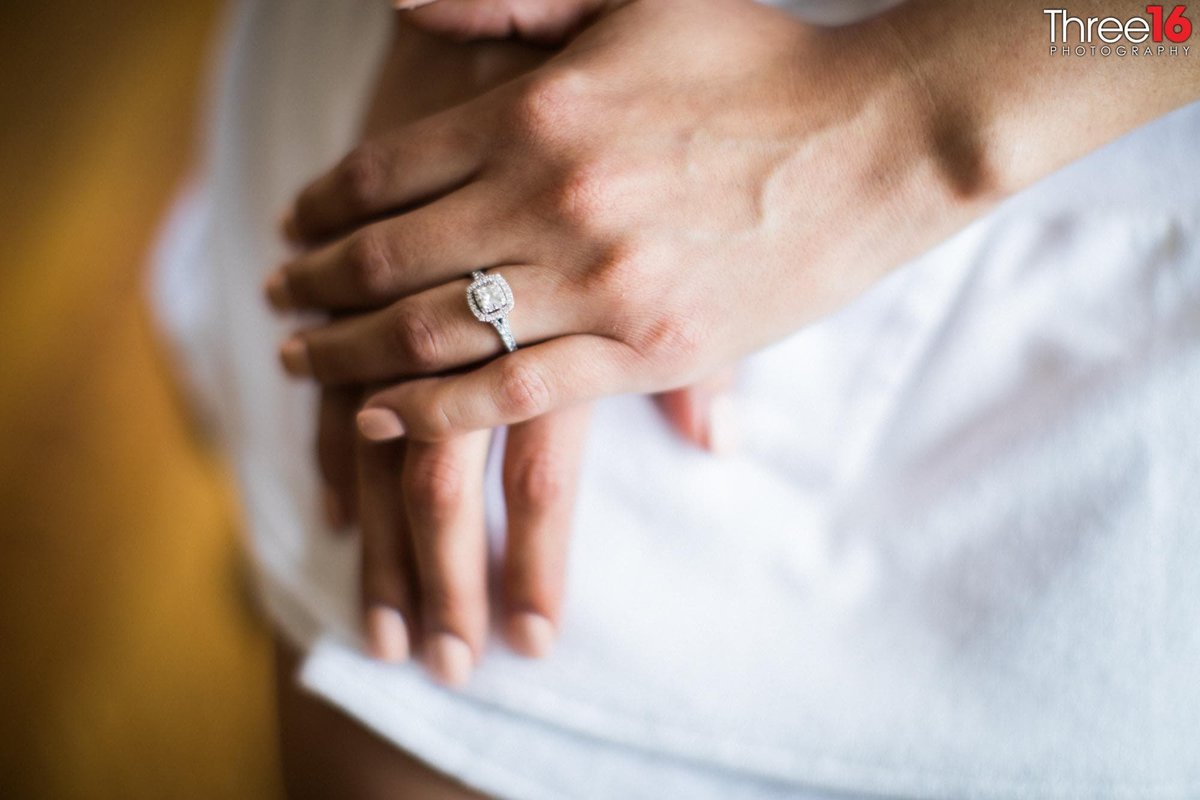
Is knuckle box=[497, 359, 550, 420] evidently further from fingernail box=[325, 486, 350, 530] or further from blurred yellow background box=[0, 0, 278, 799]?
blurred yellow background box=[0, 0, 278, 799]

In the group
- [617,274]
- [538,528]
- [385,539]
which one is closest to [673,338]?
[617,274]

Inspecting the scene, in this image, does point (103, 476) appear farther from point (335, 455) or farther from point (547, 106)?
point (547, 106)

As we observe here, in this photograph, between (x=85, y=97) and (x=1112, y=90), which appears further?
(x=85, y=97)

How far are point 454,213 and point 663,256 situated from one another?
151 millimetres

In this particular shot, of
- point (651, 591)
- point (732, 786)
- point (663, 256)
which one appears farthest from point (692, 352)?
point (732, 786)

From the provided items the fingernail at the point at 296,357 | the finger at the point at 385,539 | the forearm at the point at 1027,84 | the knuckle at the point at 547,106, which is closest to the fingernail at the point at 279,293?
the fingernail at the point at 296,357

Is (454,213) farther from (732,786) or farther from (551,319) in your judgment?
(732,786)

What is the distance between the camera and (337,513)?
73 centimetres

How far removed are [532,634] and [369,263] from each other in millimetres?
292

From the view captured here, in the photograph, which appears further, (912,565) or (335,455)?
(335,455)

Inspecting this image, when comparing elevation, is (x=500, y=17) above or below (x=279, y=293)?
above

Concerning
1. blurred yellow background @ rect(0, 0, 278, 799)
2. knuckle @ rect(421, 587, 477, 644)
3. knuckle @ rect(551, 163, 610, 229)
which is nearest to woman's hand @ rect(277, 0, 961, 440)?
knuckle @ rect(551, 163, 610, 229)

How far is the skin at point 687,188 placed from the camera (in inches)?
24.2

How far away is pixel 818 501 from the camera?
649mm
